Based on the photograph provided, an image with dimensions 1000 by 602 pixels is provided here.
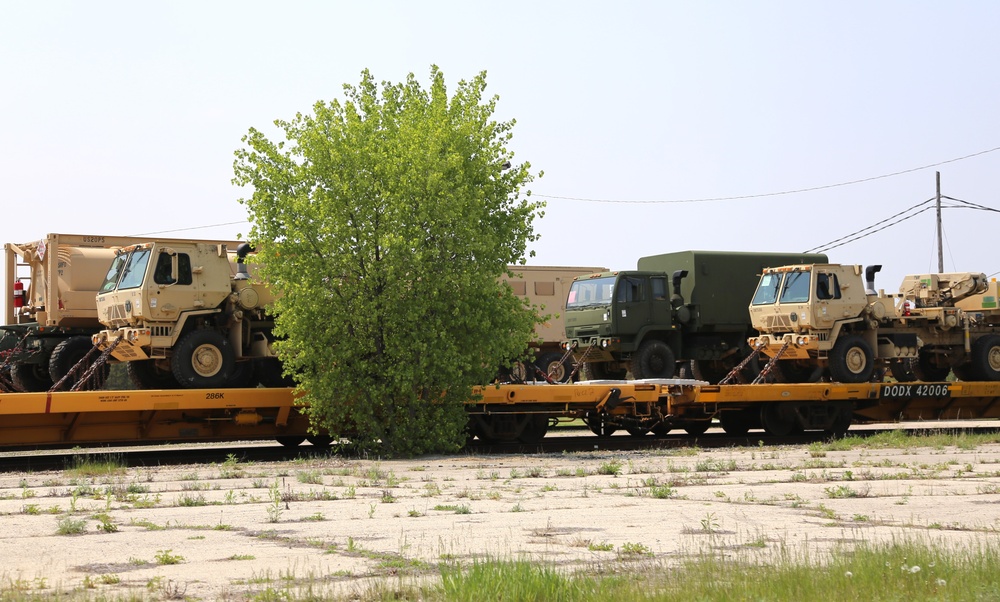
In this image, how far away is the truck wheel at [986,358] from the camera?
24.1 metres

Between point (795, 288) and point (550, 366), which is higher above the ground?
point (795, 288)

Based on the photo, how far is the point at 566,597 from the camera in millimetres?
6703

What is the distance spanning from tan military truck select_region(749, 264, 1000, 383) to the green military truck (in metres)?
1.92

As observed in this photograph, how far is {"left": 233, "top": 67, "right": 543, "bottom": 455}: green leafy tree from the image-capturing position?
1747 centimetres

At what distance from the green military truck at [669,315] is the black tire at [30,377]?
10.4m

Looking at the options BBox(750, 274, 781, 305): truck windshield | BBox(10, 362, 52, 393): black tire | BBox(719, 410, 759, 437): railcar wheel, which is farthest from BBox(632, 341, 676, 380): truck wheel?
BBox(10, 362, 52, 393): black tire

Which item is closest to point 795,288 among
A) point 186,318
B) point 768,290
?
point 768,290

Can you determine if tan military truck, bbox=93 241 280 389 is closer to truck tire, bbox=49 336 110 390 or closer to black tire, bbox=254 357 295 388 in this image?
black tire, bbox=254 357 295 388

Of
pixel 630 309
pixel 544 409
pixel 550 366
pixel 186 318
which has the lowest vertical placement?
pixel 544 409

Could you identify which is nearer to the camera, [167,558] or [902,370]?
[167,558]

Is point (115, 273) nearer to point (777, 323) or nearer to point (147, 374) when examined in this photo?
point (147, 374)

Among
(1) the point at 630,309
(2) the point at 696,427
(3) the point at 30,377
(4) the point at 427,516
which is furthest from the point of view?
(1) the point at 630,309

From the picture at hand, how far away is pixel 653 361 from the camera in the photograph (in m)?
24.0

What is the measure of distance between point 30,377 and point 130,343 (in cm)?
505
